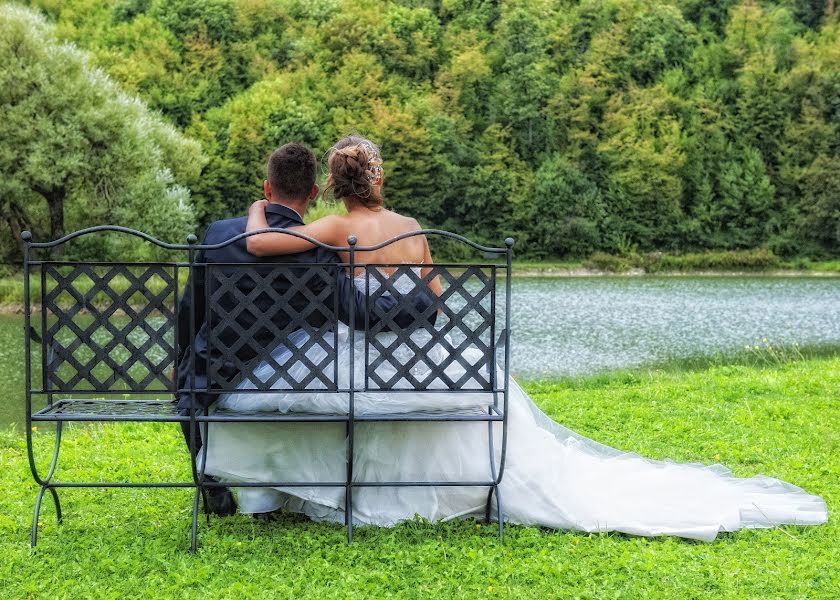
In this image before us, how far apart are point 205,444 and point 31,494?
144 cm

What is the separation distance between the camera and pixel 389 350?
3680mm

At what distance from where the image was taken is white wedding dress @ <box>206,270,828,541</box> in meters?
3.87

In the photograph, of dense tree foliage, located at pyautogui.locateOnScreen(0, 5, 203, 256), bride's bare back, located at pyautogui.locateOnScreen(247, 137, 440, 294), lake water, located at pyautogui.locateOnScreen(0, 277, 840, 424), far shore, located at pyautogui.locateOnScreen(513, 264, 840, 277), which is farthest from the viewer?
far shore, located at pyautogui.locateOnScreen(513, 264, 840, 277)

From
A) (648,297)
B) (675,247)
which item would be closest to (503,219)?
(675,247)

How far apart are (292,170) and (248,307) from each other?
2.44ft

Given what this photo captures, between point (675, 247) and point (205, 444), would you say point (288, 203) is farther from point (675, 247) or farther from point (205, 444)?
point (675, 247)

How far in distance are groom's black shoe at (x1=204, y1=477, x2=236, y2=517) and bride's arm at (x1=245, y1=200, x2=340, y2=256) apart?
1.17 meters

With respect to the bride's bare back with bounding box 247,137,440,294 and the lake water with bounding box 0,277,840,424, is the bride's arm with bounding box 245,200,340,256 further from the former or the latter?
the lake water with bounding box 0,277,840,424

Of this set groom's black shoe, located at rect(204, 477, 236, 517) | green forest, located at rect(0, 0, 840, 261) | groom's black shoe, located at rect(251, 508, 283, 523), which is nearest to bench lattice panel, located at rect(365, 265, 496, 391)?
groom's black shoe, located at rect(251, 508, 283, 523)

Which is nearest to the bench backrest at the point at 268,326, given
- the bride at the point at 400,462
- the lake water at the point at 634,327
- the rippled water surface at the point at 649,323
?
the bride at the point at 400,462

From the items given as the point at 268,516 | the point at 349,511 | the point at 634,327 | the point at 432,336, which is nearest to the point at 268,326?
the point at 432,336

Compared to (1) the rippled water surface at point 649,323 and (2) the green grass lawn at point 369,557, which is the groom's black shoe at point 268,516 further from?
(1) the rippled water surface at point 649,323

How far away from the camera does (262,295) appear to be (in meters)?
3.81

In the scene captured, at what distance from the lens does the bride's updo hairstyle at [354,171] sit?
4020mm
